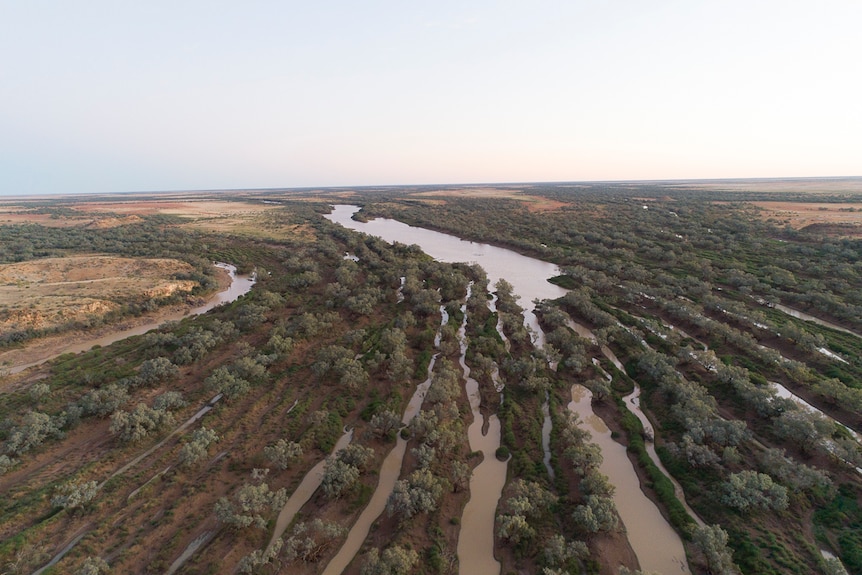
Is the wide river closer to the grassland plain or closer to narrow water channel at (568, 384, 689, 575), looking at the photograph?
narrow water channel at (568, 384, 689, 575)

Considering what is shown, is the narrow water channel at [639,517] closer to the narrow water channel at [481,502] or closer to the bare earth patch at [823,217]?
the narrow water channel at [481,502]

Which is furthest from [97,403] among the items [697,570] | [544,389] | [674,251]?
[674,251]

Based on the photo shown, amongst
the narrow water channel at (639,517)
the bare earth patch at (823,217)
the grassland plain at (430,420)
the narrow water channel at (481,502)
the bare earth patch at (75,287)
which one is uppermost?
the bare earth patch at (823,217)

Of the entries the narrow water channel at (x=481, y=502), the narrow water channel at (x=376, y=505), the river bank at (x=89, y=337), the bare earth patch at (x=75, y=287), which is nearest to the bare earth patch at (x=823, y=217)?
the narrow water channel at (x=481, y=502)

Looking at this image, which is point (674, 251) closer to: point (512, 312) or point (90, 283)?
point (512, 312)

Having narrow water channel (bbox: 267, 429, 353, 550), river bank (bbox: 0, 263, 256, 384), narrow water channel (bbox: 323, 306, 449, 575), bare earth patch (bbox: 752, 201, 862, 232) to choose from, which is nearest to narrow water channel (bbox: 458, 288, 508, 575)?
narrow water channel (bbox: 323, 306, 449, 575)

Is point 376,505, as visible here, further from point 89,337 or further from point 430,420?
point 89,337

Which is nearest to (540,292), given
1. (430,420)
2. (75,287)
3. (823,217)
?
(430,420)
